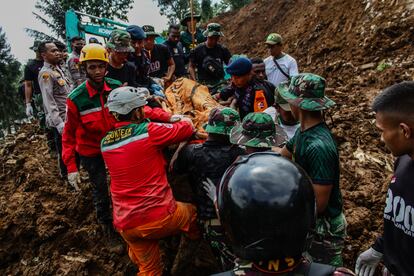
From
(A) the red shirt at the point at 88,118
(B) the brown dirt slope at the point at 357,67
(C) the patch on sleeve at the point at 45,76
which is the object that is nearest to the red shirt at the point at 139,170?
(A) the red shirt at the point at 88,118

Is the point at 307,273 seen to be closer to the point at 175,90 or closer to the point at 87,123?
the point at 87,123

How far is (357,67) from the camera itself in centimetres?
740

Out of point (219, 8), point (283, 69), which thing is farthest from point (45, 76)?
point (219, 8)

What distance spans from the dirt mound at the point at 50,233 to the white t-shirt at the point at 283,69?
3.09m

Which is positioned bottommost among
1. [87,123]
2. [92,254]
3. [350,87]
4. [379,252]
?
[92,254]

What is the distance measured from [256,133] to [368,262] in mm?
1174

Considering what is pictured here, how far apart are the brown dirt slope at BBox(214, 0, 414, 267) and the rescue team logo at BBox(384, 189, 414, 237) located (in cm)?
133

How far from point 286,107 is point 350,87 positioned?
4351mm

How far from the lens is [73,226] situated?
453 centimetres

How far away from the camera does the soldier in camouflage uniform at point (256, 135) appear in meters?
2.61

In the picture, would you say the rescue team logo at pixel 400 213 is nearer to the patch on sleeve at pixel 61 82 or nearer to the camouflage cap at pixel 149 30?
the patch on sleeve at pixel 61 82

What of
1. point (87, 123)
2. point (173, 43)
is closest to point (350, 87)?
point (173, 43)

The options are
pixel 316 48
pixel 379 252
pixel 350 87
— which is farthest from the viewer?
pixel 316 48

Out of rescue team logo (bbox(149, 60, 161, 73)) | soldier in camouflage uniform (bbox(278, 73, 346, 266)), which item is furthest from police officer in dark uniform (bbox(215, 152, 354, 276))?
rescue team logo (bbox(149, 60, 161, 73))
